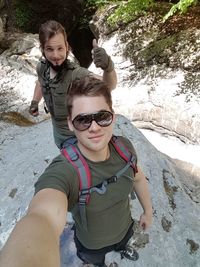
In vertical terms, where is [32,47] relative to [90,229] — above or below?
below

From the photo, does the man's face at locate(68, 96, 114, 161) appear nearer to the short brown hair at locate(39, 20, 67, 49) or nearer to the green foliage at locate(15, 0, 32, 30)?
the short brown hair at locate(39, 20, 67, 49)

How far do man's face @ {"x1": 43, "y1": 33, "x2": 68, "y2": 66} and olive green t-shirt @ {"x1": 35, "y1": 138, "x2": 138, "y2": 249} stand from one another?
4.14 ft

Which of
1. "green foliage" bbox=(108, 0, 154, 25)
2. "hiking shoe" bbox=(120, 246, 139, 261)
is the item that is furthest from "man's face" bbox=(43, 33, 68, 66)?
"green foliage" bbox=(108, 0, 154, 25)

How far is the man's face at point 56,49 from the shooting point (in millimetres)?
3117

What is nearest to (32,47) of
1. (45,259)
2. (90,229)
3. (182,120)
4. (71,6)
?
(71,6)

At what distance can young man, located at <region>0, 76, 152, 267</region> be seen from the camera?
4.33ft

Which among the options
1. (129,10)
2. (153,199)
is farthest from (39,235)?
(129,10)

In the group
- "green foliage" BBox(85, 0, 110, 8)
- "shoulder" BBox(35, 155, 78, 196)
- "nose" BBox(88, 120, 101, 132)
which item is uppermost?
"nose" BBox(88, 120, 101, 132)

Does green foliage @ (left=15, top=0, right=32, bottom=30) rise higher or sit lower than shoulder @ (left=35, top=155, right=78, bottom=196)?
lower

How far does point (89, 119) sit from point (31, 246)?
83 cm

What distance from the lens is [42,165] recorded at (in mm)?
4500

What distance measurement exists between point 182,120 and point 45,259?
5674 millimetres

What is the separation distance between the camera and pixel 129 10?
330 inches

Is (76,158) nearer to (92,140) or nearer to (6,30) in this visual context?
(92,140)
